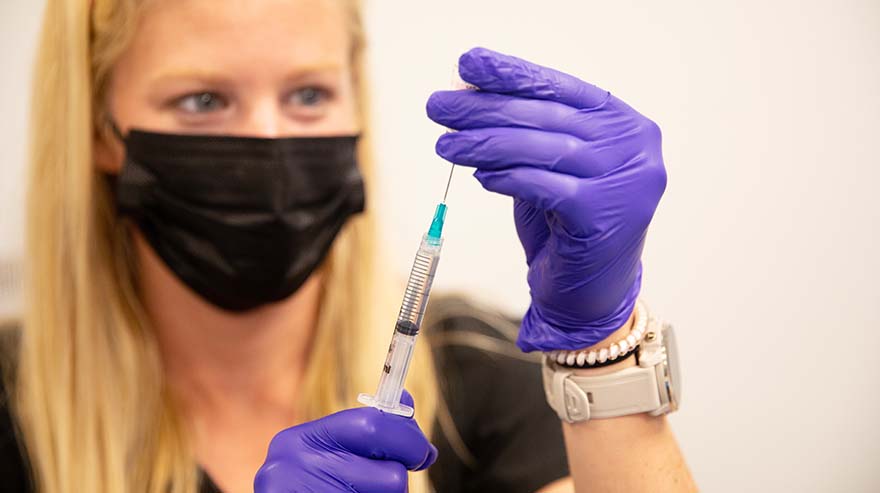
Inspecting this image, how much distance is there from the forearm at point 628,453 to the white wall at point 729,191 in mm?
657

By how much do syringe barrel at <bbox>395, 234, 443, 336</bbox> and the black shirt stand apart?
0.57 m

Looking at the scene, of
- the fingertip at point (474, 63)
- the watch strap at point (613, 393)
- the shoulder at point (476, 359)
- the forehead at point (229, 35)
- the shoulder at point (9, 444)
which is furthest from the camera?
the shoulder at point (476, 359)

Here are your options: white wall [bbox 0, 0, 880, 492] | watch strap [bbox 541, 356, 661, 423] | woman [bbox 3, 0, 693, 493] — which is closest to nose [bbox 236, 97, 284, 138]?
woman [bbox 3, 0, 693, 493]

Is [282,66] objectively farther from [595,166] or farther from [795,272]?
[795,272]

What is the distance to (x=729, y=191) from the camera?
1633 millimetres

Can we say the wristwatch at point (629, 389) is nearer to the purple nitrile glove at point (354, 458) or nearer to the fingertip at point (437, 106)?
the purple nitrile glove at point (354, 458)

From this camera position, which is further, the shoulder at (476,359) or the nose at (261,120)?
the shoulder at (476,359)

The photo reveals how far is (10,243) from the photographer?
157 cm

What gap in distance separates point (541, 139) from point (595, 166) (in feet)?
0.24

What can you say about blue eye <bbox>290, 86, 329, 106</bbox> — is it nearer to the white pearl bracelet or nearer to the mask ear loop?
the mask ear loop

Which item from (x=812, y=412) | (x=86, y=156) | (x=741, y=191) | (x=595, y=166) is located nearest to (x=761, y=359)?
(x=812, y=412)

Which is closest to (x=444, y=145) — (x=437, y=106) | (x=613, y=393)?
(x=437, y=106)

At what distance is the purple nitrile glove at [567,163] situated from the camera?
87cm

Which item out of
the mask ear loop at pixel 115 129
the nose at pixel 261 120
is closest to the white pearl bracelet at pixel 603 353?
the nose at pixel 261 120
